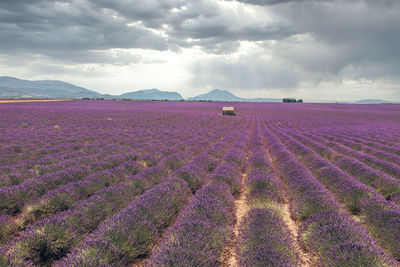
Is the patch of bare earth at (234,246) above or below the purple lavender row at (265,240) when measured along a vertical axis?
below

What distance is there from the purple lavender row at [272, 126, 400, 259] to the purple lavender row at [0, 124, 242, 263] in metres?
4.59

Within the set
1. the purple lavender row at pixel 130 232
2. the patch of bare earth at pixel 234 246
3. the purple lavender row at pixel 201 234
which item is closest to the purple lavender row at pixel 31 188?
the purple lavender row at pixel 130 232

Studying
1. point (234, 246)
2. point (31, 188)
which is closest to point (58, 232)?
point (31, 188)

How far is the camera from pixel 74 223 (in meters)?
3.49

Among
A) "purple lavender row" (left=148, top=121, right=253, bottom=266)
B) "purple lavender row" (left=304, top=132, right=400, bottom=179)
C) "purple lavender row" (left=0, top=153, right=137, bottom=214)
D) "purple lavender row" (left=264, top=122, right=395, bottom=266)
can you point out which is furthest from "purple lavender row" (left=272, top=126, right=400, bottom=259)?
Answer: "purple lavender row" (left=0, top=153, right=137, bottom=214)

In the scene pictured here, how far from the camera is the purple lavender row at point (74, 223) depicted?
9.47 ft

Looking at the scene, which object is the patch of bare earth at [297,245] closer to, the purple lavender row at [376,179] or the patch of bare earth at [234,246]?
the patch of bare earth at [234,246]

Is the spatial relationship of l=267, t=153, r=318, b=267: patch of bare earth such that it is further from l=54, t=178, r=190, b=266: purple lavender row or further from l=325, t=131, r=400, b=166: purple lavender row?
l=325, t=131, r=400, b=166: purple lavender row

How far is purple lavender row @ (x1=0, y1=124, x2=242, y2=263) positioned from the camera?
2.89 meters

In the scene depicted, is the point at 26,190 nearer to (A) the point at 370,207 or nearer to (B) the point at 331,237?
(B) the point at 331,237

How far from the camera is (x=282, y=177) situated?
6980 mm

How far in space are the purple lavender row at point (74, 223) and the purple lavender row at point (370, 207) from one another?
15.1ft

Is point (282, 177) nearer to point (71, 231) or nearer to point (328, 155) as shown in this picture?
point (328, 155)

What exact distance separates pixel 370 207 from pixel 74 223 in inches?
209
